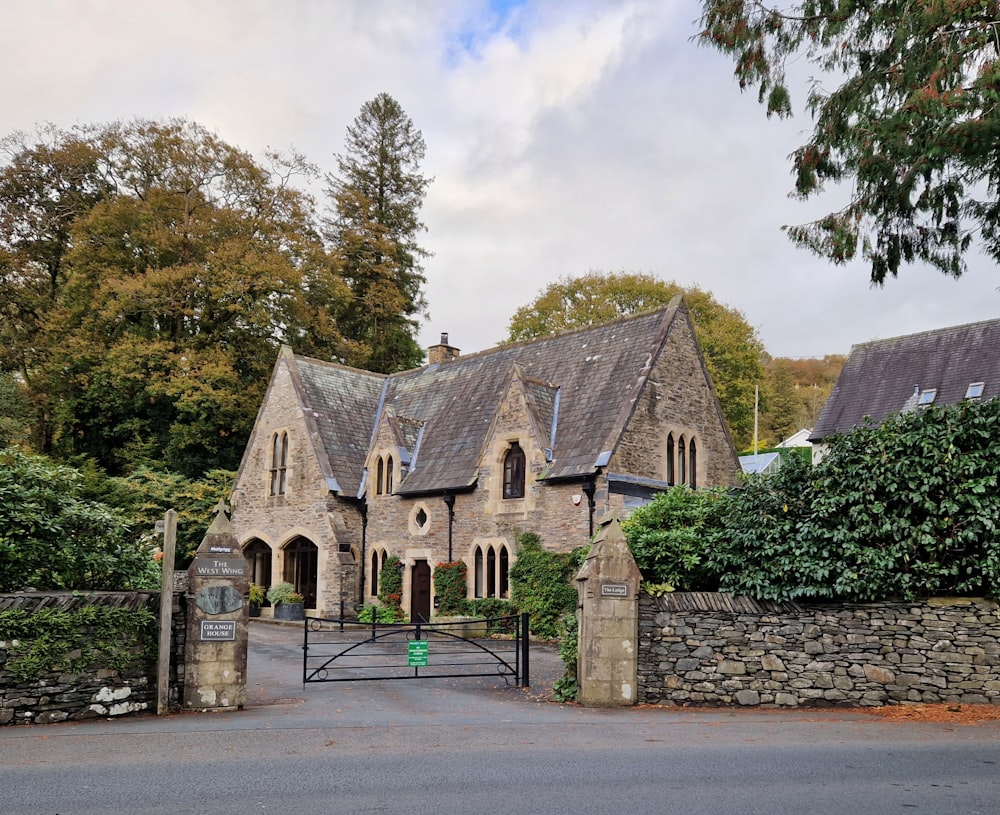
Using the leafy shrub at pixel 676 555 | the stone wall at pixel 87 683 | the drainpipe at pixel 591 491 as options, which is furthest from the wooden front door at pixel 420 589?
the stone wall at pixel 87 683

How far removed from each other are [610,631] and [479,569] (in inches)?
526

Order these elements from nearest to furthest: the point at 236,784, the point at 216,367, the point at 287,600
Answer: the point at 236,784
the point at 287,600
the point at 216,367

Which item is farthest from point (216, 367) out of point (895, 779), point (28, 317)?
point (895, 779)

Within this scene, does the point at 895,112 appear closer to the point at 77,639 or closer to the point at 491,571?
the point at 77,639

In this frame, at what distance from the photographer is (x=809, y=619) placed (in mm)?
12086

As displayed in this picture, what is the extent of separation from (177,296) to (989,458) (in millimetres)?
32796

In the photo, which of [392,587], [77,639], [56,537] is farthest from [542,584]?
[77,639]

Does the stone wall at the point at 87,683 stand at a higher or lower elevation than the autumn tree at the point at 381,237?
lower

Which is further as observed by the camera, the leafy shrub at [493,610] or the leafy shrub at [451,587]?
the leafy shrub at [451,587]

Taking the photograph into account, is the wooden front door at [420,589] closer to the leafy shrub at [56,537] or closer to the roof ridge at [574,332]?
the roof ridge at [574,332]

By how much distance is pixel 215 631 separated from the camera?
11.4m

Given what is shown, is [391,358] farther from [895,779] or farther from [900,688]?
[895,779]

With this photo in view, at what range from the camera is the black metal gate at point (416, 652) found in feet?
46.0

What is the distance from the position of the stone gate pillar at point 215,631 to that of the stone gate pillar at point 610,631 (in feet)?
15.0
